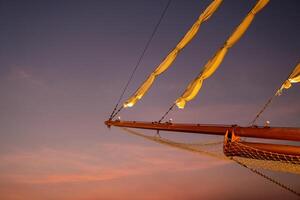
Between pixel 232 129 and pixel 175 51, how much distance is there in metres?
4.76

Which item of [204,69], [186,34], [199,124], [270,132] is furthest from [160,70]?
[270,132]

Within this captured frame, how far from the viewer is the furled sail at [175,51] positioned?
1159 centimetres

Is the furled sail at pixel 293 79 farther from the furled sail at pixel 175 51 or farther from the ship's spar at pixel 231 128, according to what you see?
the furled sail at pixel 175 51

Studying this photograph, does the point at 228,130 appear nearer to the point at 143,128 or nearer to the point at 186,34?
the point at 143,128

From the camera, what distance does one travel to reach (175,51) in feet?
39.0

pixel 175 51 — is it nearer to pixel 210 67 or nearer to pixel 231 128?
pixel 210 67

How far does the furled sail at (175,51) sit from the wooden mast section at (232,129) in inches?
72.1

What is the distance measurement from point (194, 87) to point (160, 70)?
240cm

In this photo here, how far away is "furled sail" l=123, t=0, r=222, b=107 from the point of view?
1159 centimetres

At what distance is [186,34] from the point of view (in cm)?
1171

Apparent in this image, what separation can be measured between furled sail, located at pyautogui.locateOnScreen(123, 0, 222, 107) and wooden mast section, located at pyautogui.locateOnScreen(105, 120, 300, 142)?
1.83 metres

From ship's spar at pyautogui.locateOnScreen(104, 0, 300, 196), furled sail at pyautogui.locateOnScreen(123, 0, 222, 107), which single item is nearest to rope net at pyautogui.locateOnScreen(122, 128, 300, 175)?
ship's spar at pyautogui.locateOnScreen(104, 0, 300, 196)

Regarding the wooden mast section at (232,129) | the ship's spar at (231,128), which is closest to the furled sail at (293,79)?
the ship's spar at (231,128)

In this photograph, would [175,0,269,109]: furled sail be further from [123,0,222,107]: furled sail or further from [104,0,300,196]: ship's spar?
[123,0,222,107]: furled sail
